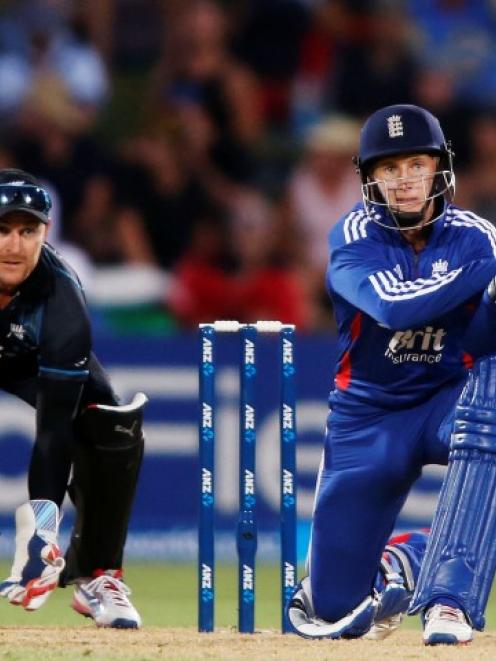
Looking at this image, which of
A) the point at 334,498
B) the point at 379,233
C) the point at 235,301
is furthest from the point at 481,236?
the point at 235,301

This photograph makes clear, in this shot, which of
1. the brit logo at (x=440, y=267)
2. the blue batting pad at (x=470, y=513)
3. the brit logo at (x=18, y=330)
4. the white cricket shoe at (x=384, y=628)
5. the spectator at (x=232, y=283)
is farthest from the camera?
the spectator at (x=232, y=283)

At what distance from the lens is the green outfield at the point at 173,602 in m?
6.11

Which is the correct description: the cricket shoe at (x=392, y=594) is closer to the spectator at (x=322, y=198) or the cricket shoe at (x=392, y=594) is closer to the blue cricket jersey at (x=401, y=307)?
the blue cricket jersey at (x=401, y=307)

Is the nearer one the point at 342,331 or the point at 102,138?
the point at 342,331

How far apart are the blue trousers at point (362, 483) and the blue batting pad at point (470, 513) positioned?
0.23 meters

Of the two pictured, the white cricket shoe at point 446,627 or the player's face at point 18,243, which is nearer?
the white cricket shoe at point 446,627

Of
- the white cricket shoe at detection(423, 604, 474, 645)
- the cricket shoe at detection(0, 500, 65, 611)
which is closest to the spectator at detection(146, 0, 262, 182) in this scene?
the cricket shoe at detection(0, 500, 65, 611)

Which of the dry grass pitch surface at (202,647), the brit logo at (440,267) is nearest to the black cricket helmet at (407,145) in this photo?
the brit logo at (440,267)

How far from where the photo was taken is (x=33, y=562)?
488 centimetres

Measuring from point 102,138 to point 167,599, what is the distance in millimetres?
4198

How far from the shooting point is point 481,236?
518cm

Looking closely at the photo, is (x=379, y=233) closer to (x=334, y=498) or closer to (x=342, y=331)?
(x=342, y=331)

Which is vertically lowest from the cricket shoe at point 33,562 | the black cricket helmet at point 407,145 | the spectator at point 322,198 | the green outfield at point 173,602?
the green outfield at point 173,602

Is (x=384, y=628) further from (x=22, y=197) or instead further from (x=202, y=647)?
(x=22, y=197)
